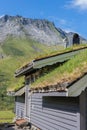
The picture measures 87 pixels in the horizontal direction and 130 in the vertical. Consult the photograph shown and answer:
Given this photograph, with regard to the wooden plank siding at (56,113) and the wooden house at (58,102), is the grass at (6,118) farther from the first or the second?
the wooden plank siding at (56,113)

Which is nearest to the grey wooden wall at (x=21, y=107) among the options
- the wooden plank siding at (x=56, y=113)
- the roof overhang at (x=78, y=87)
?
the wooden plank siding at (x=56, y=113)

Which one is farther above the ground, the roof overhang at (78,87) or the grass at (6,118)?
the roof overhang at (78,87)

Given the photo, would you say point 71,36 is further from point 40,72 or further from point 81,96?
point 81,96

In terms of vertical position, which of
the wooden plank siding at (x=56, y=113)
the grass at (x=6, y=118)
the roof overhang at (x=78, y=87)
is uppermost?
the roof overhang at (x=78, y=87)

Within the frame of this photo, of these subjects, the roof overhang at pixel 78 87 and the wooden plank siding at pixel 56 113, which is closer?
the roof overhang at pixel 78 87

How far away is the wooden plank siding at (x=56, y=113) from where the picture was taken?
1073 cm

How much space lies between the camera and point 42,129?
15086 millimetres

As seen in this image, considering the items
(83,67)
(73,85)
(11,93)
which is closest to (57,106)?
(83,67)

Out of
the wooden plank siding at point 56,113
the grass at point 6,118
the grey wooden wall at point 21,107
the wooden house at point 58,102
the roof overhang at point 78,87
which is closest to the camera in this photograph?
the roof overhang at point 78,87

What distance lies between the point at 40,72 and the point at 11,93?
10.4 meters

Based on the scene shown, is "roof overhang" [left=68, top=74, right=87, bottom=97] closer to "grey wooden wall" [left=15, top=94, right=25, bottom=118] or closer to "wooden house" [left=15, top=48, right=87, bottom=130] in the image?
"wooden house" [left=15, top=48, right=87, bottom=130]

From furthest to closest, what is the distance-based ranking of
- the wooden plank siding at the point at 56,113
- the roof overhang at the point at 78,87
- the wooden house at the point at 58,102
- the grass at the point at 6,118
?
the grass at the point at 6,118, the wooden plank siding at the point at 56,113, the wooden house at the point at 58,102, the roof overhang at the point at 78,87

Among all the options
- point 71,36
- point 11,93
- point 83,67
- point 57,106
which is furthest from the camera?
point 11,93

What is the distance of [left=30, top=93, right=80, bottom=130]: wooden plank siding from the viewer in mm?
10727
